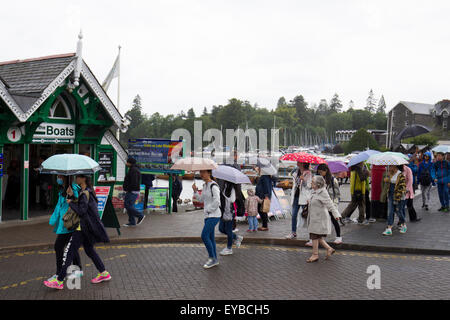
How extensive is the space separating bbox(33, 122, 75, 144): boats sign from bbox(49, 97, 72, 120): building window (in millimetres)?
278

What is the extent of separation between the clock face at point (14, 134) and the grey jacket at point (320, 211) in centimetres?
874

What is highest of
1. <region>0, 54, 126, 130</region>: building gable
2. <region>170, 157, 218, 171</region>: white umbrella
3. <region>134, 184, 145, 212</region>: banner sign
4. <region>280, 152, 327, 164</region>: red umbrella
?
<region>0, 54, 126, 130</region>: building gable

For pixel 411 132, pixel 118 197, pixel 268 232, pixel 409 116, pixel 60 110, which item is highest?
pixel 409 116

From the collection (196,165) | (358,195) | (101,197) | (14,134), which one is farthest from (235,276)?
(14,134)

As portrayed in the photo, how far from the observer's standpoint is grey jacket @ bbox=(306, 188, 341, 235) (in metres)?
8.80

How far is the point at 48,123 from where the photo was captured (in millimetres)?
13703

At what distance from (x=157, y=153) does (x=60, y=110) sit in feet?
11.4

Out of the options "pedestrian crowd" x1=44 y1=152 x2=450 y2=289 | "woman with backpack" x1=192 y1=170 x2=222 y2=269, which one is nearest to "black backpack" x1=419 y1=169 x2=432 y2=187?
"pedestrian crowd" x1=44 y1=152 x2=450 y2=289

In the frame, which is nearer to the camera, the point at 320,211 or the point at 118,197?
the point at 320,211

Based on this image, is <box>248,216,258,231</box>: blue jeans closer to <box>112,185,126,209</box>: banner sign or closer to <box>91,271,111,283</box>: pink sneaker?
<box>112,185,126,209</box>: banner sign

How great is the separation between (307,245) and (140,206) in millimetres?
6867

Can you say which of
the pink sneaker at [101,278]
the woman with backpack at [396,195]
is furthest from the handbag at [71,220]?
the woman with backpack at [396,195]

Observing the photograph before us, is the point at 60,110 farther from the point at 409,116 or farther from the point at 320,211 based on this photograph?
the point at 409,116
